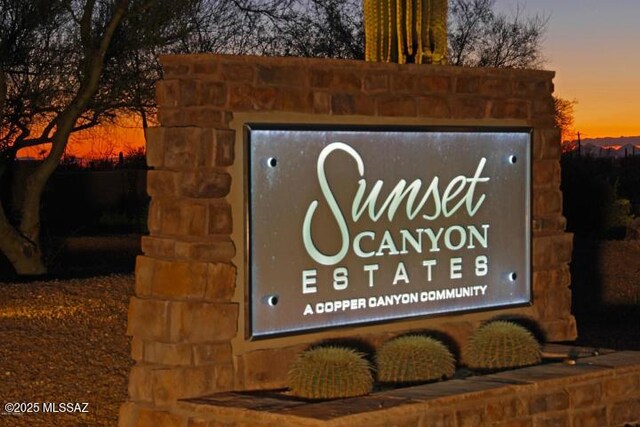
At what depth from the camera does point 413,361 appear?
9211 mm

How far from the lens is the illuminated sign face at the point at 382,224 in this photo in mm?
8930

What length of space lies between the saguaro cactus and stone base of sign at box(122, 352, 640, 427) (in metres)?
2.87

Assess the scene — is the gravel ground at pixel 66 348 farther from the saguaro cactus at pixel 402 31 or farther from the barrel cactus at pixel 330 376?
the saguaro cactus at pixel 402 31

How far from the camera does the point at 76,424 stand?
374 inches

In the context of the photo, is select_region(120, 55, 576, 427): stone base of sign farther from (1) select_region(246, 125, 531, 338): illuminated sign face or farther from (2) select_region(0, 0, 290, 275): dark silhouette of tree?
(2) select_region(0, 0, 290, 275): dark silhouette of tree

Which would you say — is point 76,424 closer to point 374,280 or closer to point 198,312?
point 198,312

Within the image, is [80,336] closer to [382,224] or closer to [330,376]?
[382,224]

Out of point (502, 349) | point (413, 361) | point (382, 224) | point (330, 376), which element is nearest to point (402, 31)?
point (382, 224)

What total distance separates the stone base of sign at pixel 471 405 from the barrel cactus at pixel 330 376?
12 cm

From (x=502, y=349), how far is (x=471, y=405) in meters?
1.37

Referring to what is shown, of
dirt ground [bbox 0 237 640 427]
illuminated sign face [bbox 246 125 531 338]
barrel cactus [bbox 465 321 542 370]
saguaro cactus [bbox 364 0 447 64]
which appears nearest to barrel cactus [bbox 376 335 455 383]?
illuminated sign face [bbox 246 125 531 338]

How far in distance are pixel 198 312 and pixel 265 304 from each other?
0.53 meters

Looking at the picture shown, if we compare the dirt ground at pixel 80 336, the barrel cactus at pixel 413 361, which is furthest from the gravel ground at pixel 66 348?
the barrel cactus at pixel 413 361

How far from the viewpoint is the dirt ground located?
1009 cm
